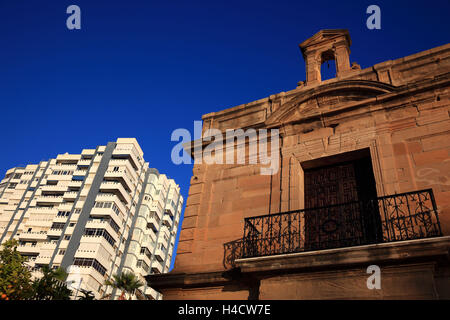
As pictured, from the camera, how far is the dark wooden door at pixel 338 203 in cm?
668

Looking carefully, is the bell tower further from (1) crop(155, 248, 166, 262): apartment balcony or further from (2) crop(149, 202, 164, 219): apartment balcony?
(1) crop(155, 248, 166, 262): apartment balcony

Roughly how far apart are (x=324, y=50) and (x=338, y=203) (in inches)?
196

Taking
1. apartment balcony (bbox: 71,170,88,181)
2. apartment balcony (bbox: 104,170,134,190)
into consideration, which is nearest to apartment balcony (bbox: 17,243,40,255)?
apartment balcony (bbox: 71,170,88,181)

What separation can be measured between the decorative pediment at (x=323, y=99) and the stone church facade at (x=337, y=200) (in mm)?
24

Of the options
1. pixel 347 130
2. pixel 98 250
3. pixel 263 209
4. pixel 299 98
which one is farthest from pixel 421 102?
pixel 98 250

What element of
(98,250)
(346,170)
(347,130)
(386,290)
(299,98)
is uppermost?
(98,250)

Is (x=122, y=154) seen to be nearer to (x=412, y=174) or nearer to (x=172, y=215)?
(x=172, y=215)

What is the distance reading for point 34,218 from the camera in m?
49.3

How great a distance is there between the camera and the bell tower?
385 inches

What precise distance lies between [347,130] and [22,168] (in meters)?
68.8

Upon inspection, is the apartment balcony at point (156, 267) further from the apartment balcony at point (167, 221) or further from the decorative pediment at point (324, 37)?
the decorative pediment at point (324, 37)

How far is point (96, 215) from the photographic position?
147 feet

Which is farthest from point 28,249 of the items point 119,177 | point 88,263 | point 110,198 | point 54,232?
point 119,177

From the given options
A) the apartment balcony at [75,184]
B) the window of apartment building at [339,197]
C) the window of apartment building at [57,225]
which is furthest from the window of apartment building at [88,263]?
the window of apartment building at [339,197]
